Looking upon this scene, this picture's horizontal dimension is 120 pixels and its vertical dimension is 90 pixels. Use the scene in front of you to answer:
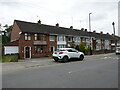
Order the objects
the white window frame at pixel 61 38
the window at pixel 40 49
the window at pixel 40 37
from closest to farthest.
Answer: the window at pixel 40 49 → the window at pixel 40 37 → the white window frame at pixel 61 38

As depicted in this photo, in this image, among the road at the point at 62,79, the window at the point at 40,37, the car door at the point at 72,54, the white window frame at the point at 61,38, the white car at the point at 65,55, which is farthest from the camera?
the white window frame at the point at 61,38

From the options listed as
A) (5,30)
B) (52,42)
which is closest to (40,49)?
(52,42)

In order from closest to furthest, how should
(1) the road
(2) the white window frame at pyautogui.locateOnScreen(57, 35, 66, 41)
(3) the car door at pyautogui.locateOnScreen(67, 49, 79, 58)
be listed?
(1) the road → (3) the car door at pyautogui.locateOnScreen(67, 49, 79, 58) → (2) the white window frame at pyautogui.locateOnScreen(57, 35, 66, 41)

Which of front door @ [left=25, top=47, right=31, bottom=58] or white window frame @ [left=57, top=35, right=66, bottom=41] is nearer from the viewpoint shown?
front door @ [left=25, top=47, right=31, bottom=58]

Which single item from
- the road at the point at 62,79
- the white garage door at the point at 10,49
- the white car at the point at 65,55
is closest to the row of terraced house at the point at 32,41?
the white garage door at the point at 10,49

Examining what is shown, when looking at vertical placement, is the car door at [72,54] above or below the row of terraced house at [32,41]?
below

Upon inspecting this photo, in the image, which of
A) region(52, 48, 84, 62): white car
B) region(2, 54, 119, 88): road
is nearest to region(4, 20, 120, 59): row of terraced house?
region(52, 48, 84, 62): white car

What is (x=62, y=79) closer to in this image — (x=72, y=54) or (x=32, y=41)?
(x=72, y=54)

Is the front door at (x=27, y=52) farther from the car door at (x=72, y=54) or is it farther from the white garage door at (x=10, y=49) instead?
the car door at (x=72, y=54)

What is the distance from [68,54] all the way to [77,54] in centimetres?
168

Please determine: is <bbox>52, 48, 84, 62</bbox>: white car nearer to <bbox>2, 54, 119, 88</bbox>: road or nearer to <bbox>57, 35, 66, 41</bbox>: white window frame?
<bbox>2, 54, 119, 88</bbox>: road

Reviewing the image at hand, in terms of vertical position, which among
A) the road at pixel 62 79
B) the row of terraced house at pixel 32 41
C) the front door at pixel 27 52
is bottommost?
the road at pixel 62 79

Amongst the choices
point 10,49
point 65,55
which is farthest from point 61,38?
point 65,55

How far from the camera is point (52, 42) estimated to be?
102 ft
